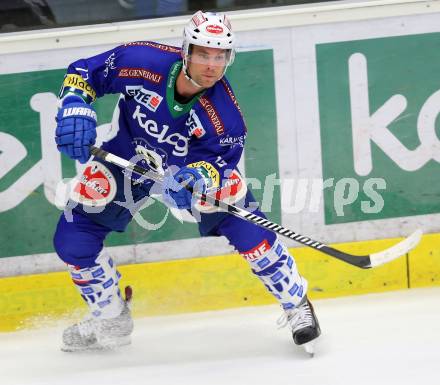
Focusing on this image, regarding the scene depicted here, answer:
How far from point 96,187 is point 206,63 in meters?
0.65

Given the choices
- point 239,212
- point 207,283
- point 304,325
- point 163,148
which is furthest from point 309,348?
point 163,148

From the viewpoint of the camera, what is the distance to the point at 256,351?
352 cm

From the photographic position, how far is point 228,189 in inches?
128

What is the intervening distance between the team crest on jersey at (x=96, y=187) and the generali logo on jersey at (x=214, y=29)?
0.67m

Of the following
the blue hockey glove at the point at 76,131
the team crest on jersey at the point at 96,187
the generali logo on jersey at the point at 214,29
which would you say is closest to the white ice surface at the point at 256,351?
the team crest on jersey at the point at 96,187

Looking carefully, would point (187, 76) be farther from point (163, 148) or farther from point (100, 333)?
Result: point (100, 333)

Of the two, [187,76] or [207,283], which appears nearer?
[187,76]

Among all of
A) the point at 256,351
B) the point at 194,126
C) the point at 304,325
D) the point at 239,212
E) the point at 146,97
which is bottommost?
the point at 256,351

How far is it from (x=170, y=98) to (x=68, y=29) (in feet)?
3.12

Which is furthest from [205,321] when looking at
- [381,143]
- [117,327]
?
[381,143]

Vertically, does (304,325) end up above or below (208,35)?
below

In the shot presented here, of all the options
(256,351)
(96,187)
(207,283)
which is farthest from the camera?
(207,283)

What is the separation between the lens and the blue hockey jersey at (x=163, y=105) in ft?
10.4

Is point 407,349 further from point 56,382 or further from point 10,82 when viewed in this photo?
point 10,82
